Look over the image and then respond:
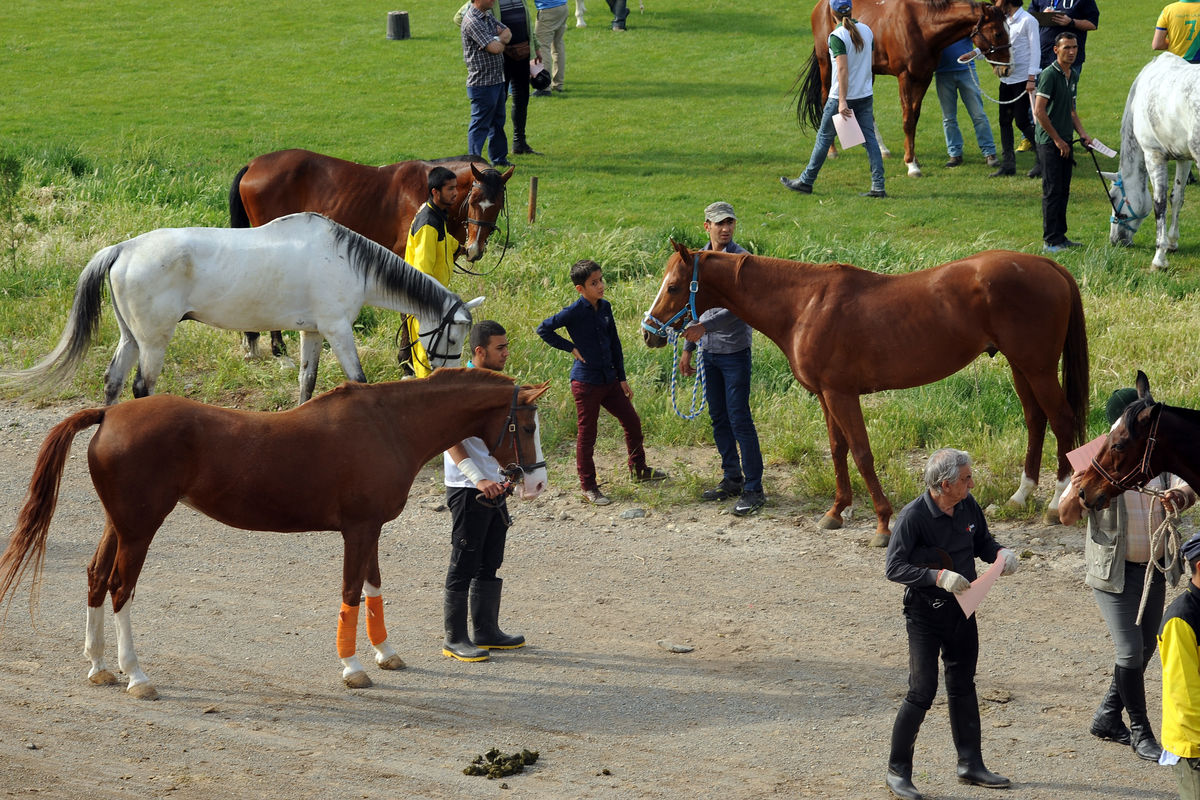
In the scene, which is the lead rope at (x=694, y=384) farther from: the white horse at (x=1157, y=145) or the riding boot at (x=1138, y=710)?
the white horse at (x=1157, y=145)

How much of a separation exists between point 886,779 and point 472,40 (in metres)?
11.6

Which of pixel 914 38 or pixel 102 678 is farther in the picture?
pixel 914 38

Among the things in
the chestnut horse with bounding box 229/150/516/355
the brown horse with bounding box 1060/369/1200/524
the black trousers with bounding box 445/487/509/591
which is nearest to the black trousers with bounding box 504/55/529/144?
the chestnut horse with bounding box 229/150/516/355

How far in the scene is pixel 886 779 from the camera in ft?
18.2

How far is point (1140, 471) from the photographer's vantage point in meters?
5.47

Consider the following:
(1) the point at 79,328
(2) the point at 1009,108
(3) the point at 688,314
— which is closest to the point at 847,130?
(2) the point at 1009,108

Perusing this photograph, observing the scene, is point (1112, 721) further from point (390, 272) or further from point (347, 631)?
point (390, 272)

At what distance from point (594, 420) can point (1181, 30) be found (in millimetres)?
→ 8881

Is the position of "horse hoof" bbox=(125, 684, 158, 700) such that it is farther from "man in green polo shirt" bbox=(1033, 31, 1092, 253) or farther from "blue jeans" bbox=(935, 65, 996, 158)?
"blue jeans" bbox=(935, 65, 996, 158)

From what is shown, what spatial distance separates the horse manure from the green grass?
153 inches

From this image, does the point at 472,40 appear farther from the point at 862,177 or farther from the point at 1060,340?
the point at 1060,340

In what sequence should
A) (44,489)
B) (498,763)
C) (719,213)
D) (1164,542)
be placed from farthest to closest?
(719,213), (44,489), (498,763), (1164,542)

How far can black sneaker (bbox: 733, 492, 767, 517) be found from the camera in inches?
354

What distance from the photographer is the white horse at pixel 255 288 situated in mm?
9047
